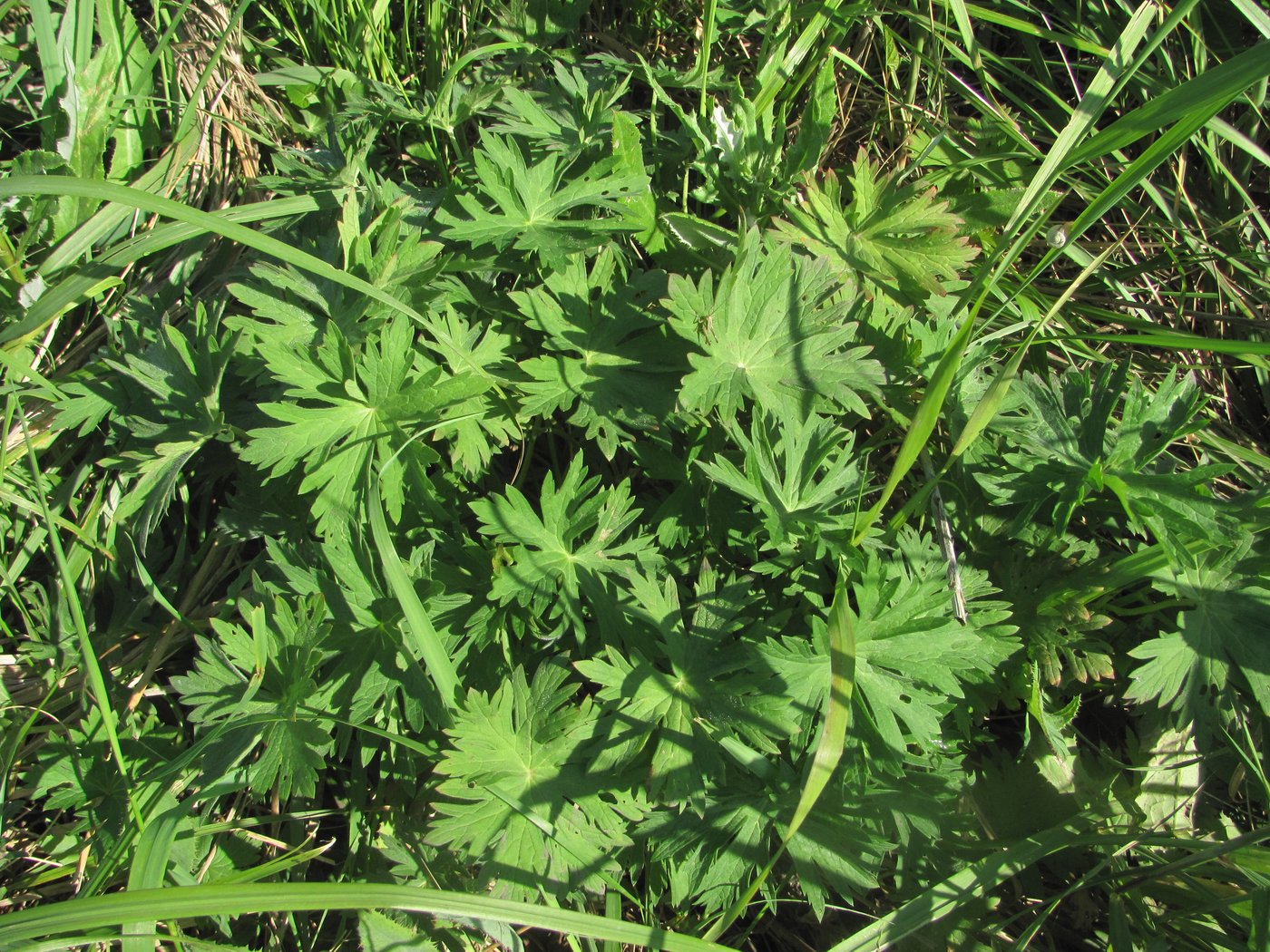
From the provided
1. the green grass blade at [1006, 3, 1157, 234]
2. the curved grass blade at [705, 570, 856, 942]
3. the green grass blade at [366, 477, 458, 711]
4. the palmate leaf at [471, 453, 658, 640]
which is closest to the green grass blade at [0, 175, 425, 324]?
the green grass blade at [366, 477, 458, 711]

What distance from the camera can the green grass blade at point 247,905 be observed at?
1.61 metres

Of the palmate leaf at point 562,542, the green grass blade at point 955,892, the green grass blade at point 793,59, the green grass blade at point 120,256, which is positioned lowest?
the green grass blade at point 955,892

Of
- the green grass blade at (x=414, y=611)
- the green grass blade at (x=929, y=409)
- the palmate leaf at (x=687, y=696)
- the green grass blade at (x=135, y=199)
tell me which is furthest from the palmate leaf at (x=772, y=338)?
the green grass blade at (x=135, y=199)

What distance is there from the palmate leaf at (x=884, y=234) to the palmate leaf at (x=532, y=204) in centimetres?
50

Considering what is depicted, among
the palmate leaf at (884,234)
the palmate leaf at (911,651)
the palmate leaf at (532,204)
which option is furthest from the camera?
the palmate leaf at (884,234)

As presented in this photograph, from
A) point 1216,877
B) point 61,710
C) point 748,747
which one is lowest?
point 61,710

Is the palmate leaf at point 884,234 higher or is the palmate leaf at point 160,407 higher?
the palmate leaf at point 884,234

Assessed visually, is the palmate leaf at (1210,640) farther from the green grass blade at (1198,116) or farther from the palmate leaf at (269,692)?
the palmate leaf at (269,692)

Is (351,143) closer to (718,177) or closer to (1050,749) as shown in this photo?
(718,177)

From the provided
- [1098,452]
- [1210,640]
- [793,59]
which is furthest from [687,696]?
[793,59]

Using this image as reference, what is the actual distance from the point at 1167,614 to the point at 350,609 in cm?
231

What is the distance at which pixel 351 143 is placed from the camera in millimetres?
2707

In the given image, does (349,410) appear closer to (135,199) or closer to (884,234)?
(135,199)

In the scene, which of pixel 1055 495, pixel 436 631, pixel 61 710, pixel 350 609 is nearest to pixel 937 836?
pixel 1055 495
